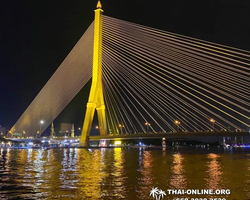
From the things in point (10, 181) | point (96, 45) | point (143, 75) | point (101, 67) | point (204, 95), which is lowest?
point (10, 181)

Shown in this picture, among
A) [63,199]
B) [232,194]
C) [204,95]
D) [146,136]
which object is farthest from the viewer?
[146,136]

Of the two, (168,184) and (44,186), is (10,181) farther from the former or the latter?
(168,184)

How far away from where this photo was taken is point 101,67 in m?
32.8

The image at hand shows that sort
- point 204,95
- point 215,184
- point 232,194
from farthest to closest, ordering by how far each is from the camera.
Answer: point 204,95
point 215,184
point 232,194

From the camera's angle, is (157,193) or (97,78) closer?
(157,193)

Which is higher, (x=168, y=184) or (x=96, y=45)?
(x=96, y=45)

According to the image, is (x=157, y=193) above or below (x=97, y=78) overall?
below

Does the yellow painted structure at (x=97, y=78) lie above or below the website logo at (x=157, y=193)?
above

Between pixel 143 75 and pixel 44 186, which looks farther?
pixel 143 75

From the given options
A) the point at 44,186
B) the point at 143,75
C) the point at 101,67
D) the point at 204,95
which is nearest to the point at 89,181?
the point at 44,186

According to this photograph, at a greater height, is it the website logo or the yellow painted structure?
the yellow painted structure

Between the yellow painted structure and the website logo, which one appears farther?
the yellow painted structure

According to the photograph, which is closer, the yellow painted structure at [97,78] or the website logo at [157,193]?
the website logo at [157,193]

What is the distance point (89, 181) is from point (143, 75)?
17.2 metres
